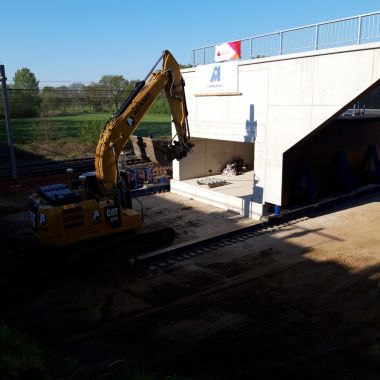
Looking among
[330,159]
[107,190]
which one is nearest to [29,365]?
[107,190]

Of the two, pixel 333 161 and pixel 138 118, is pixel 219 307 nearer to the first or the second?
pixel 138 118

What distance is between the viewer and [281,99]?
45.9ft

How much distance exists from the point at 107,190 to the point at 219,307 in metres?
4.82

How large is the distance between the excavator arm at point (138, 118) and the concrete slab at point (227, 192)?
3386 millimetres

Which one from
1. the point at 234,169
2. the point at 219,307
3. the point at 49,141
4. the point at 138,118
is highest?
the point at 138,118

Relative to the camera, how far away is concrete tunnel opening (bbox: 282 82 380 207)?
1543cm

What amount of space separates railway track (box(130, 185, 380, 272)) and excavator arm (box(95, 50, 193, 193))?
7.83 ft

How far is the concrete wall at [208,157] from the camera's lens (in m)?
19.8

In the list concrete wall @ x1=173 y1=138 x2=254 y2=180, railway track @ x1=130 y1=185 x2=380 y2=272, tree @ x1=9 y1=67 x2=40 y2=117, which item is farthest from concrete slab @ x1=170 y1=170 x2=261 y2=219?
tree @ x1=9 y1=67 x2=40 y2=117

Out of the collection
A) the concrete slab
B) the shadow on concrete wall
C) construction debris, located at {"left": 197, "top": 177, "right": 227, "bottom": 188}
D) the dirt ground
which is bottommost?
the dirt ground

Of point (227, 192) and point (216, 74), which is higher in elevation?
point (216, 74)

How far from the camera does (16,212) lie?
53.0 ft

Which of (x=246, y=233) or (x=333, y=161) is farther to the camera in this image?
(x=333, y=161)

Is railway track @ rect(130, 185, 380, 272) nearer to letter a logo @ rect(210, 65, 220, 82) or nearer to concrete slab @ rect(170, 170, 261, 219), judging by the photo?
concrete slab @ rect(170, 170, 261, 219)
